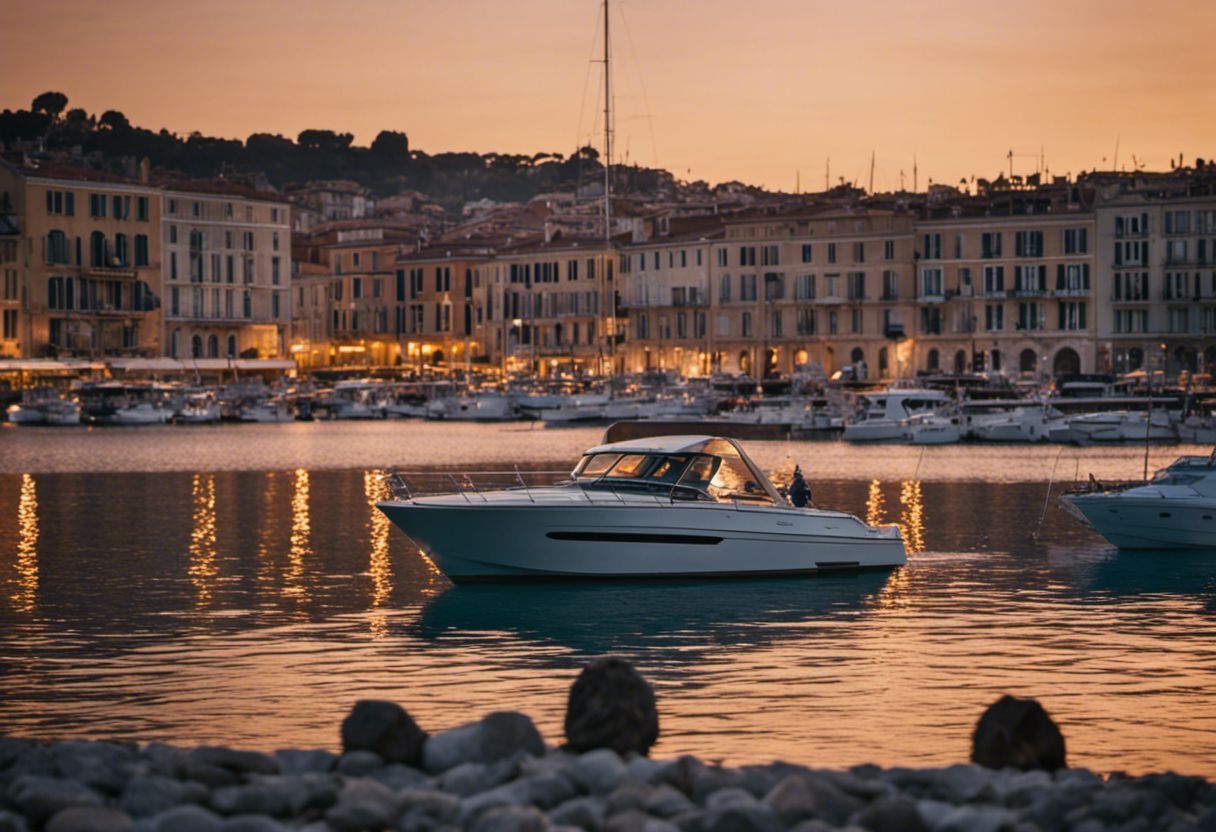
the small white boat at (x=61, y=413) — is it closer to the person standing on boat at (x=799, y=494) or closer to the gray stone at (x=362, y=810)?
the person standing on boat at (x=799, y=494)

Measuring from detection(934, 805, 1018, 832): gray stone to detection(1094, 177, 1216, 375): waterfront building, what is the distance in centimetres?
10994

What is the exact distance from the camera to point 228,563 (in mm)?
31875

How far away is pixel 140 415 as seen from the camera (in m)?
104

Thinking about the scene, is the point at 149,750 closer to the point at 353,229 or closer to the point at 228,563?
the point at 228,563

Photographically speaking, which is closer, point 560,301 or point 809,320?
point 809,320

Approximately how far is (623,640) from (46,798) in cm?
1156

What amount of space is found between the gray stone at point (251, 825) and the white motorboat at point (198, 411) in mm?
95171

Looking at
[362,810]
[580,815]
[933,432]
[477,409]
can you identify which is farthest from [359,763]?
[477,409]

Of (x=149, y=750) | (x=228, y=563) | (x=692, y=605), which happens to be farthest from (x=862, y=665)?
(x=228, y=563)

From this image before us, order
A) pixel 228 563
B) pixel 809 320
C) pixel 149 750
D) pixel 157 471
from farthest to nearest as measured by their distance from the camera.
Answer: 1. pixel 809 320
2. pixel 157 471
3. pixel 228 563
4. pixel 149 750

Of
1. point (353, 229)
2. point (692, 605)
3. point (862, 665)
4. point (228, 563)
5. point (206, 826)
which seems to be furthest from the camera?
point (353, 229)

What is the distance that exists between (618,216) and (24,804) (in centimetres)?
14805

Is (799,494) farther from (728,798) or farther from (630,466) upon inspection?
(728,798)

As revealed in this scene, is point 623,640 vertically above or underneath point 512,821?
underneath
